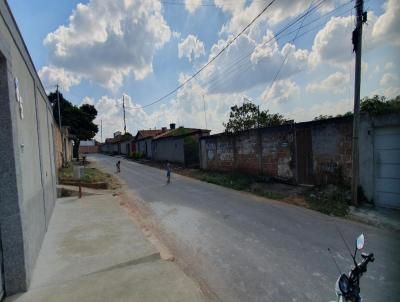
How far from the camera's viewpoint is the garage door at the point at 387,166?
830 centimetres

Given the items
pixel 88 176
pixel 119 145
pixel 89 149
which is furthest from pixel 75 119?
pixel 89 149

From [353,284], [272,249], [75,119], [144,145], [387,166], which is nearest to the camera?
[353,284]

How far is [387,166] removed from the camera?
8539 mm

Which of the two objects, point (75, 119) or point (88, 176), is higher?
point (75, 119)

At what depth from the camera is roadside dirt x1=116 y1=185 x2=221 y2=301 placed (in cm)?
430

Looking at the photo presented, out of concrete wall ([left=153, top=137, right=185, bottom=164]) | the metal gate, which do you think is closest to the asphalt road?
the metal gate

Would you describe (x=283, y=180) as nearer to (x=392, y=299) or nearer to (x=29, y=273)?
(x=392, y=299)

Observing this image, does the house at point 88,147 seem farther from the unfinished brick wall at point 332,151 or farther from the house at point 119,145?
the unfinished brick wall at point 332,151

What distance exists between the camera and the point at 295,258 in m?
5.07

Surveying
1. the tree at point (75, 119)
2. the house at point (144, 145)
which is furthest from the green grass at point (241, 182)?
the tree at point (75, 119)

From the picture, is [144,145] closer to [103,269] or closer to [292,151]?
[292,151]

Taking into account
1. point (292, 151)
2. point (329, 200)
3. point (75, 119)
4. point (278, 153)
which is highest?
point (75, 119)

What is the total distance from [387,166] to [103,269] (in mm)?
8776

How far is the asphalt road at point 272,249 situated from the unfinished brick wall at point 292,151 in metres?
2.78
